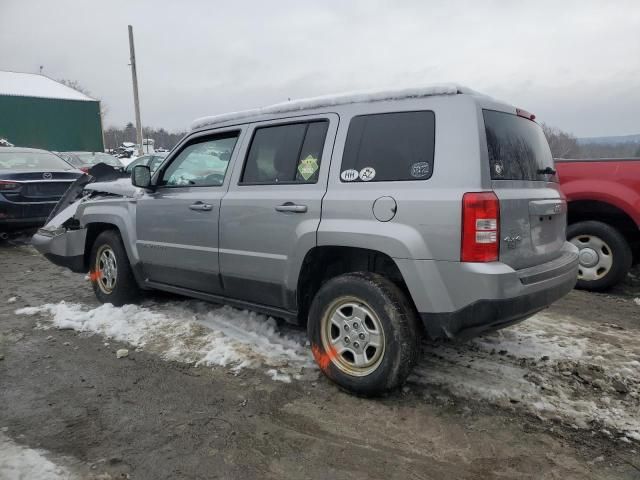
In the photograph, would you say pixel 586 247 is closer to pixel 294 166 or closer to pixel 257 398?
pixel 294 166

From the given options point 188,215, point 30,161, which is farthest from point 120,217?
point 30,161

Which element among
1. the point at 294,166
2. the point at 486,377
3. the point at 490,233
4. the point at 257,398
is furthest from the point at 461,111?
the point at 257,398

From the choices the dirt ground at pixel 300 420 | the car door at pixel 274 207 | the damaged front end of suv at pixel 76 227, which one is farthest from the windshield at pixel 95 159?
the car door at pixel 274 207

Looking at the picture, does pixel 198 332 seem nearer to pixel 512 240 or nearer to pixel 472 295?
pixel 472 295

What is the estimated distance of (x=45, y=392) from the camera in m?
3.35

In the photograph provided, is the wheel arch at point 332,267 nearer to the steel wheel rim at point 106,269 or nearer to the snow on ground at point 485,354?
the snow on ground at point 485,354

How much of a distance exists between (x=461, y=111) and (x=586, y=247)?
3.54 m

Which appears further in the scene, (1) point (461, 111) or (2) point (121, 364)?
(2) point (121, 364)

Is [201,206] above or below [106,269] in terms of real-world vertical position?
above

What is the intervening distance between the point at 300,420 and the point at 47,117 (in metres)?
35.1

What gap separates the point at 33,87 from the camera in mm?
33781

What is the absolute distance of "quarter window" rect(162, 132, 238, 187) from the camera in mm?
4109

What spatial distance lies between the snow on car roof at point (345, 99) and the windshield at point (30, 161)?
6.18 meters

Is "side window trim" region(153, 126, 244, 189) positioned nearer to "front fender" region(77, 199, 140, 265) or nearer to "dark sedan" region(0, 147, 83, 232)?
"front fender" region(77, 199, 140, 265)
